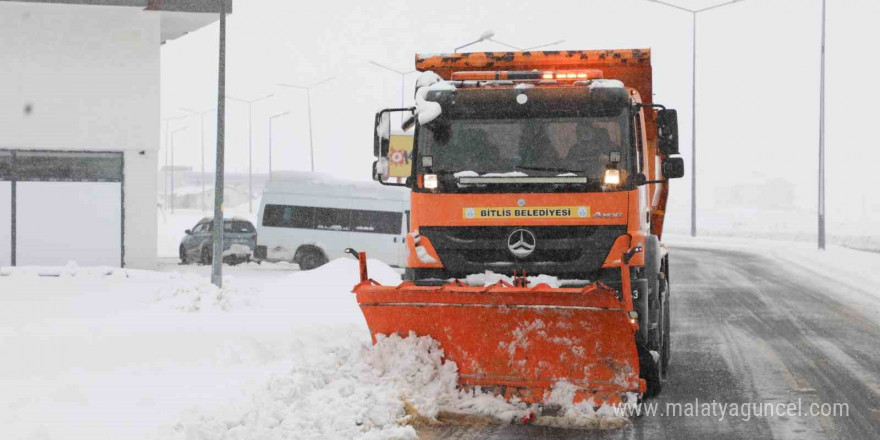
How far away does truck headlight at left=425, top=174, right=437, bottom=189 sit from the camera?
8.44 m

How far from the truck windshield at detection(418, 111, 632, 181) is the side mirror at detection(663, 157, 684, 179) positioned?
2.06ft

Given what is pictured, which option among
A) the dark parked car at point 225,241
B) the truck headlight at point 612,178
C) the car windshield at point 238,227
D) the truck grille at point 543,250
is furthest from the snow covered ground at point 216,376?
the car windshield at point 238,227

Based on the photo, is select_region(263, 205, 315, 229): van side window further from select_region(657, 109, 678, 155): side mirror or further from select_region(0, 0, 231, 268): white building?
select_region(657, 109, 678, 155): side mirror

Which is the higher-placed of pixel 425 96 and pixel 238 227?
pixel 425 96

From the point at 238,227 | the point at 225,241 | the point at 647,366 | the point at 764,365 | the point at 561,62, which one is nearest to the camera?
the point at 647,366

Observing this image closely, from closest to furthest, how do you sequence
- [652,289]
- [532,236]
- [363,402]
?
1. [363,402]
2. [532,236]
3. [652,289]

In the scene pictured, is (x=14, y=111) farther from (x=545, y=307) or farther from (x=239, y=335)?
(x=545, y=307)

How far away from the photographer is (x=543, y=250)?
8125 mm

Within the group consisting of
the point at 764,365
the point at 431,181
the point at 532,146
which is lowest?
the point at 764,365

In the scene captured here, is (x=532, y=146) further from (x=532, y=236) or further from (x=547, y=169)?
(x=532, y=236)

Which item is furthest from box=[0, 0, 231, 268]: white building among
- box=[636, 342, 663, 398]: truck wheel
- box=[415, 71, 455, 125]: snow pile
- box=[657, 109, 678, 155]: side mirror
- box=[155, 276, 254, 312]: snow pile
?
box=[636, 342, 663, 398]: truck wheel

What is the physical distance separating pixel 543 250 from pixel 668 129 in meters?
1.56

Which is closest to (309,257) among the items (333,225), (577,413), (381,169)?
(333,225)

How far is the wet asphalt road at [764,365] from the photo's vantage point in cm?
742
